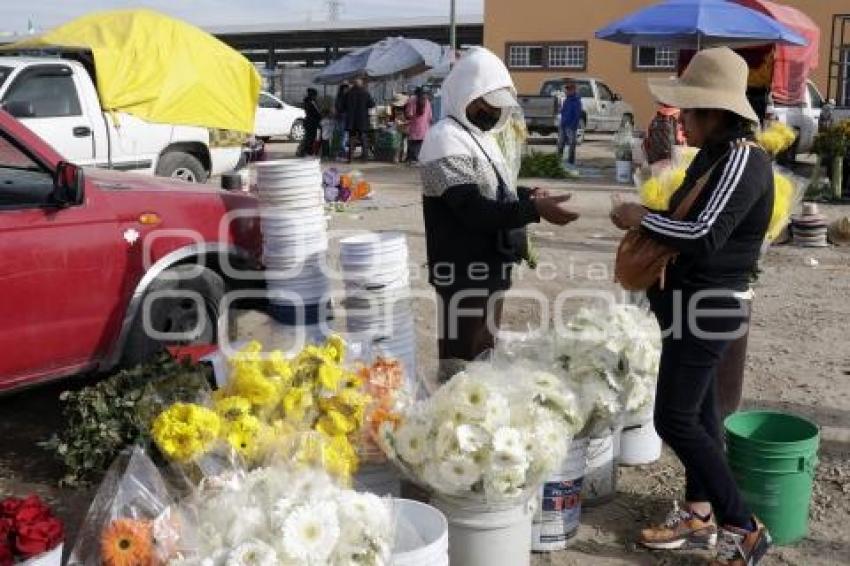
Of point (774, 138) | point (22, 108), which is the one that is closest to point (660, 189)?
point (774, 138)

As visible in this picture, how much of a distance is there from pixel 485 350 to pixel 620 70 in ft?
90.6

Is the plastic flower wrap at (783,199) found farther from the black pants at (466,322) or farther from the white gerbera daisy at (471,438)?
the white gerbera daisy at (471,438)

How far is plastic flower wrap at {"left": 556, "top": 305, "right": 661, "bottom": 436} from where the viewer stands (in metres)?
3.60

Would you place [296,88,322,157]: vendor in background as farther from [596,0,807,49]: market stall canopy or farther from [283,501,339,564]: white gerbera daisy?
[283,501,339,564]: white gerbera daisy

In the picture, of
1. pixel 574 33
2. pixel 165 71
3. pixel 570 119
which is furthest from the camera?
pixel 574 33

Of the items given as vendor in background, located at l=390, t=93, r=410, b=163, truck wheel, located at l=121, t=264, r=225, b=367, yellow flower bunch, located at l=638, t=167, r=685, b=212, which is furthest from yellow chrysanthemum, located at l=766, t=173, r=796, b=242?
vendor in background, located at l=390, t=93, r=410, b=163

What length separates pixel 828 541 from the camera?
3871 millimetres

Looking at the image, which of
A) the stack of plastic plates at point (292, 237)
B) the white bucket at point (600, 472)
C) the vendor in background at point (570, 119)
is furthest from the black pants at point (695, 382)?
the vendor in background at point (570, 119)

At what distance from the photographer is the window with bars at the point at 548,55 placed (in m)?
30.6

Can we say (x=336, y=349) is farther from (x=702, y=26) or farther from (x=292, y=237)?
(x=702, y=26)

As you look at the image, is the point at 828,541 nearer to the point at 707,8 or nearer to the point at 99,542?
the point at 99,542

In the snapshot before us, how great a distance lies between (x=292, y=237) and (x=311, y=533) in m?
2.97

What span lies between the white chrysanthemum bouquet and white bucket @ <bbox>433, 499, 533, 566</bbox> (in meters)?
0.09

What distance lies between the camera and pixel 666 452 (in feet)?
15.7
